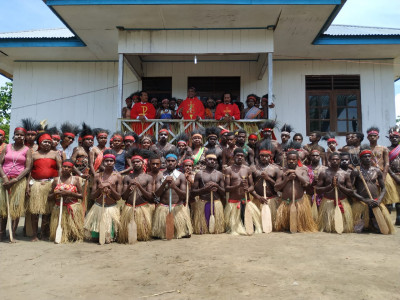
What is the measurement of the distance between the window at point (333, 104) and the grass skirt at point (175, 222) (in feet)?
18.3

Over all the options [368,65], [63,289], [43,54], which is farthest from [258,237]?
[43,54]

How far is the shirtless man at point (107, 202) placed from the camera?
456 cm

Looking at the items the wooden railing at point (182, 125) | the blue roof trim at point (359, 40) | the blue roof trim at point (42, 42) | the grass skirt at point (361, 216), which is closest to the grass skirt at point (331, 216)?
the grass skirt at point (361, 216)

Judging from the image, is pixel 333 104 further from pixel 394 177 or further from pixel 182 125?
pixel 182 125

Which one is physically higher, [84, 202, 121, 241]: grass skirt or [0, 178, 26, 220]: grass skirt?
[0, 178, 26, 220]: grass skirt

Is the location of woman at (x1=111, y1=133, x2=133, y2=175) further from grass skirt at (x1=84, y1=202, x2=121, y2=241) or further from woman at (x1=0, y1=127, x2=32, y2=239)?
woman at (x1=0, y1=127, x2=32, y2=239)

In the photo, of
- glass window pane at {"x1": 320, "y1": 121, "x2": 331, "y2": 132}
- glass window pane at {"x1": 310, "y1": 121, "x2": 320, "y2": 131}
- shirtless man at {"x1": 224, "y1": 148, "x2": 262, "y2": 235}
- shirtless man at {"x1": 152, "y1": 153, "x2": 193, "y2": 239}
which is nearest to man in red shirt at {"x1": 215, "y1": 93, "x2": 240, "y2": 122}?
shirtless man at {"x1": 224, "y1": 148, "x2": 262, "y2": 235}

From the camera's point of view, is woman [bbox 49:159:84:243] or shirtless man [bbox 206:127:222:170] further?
shirtless man [bbox 206:127:222:170]

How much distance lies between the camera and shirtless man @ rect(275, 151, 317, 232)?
5.04 metres

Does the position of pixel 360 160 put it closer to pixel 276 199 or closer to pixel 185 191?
pixel 276 199

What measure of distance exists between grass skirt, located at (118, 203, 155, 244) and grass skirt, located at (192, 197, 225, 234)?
0.72 m

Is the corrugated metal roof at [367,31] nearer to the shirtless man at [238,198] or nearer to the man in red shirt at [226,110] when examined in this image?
the man in red shirt at [226,110]

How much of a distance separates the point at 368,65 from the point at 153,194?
7.52m

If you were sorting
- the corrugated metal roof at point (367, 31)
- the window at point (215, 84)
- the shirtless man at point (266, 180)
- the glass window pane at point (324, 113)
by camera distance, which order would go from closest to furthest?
the shirtless man at point (266, 180) < the corrugated metal roof at point (367, 31) < the glass window pane at point (324, 113) < the window at point (215, 84)
